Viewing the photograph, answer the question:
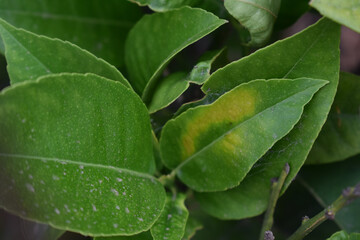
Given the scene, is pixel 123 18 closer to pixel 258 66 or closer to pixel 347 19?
pixel 258 66

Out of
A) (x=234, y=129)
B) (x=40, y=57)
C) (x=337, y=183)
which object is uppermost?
(x=40, y=57)

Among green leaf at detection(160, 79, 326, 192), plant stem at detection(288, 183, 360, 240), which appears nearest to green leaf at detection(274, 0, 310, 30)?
green leaf at detection(160, 79, 326, 192)

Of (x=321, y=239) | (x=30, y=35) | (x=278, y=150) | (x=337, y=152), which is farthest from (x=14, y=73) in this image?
(x=321, y=239)

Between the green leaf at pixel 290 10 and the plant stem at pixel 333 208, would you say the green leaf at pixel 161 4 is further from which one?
the plant stem at pixel 333 208

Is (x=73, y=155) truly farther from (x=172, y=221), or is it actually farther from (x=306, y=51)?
(x=306, y=51)

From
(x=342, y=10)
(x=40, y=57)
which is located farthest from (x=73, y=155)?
(x=342, y=10)
